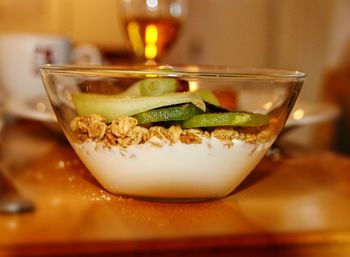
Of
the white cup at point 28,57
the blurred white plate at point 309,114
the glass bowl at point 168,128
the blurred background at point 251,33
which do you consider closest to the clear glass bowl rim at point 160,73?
the glass bowl at point 168,128

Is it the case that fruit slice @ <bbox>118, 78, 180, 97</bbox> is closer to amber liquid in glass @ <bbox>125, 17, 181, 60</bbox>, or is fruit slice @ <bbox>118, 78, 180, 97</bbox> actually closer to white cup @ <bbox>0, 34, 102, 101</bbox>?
amber liquid in glass @ <bbox>125, 17, 181, 60</bbox>

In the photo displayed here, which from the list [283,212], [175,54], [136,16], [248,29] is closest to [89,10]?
[175,54]

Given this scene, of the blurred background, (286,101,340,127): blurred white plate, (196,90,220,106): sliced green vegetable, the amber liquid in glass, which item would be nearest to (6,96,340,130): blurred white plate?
(286,101,340,127): blurred white plate

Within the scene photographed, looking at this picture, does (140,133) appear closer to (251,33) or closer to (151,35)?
(151,35)

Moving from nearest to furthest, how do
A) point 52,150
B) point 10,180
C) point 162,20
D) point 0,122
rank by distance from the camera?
point 10,180 < point 52,150 < point 0,122 < point 162,20

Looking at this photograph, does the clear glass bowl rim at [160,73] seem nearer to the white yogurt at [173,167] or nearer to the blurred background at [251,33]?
the white yogurt at [173,167]

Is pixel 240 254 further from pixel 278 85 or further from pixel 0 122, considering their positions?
pixel 0 122
